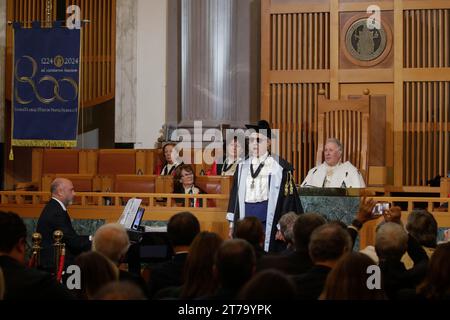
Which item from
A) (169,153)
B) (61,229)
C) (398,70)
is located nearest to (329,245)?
(61,229)

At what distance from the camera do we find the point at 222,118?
11.1 meters

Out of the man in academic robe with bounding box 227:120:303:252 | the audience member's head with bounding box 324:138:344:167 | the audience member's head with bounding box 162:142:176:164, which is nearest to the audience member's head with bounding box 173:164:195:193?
the audience member's head with bounding box 162:142:176:164

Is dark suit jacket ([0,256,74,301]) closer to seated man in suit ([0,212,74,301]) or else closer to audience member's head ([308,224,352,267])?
seated man in suit ([0,212,74,301])

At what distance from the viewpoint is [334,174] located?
834 cm

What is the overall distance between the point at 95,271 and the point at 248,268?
68 cm

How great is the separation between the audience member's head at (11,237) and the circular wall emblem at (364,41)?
7.81 meters

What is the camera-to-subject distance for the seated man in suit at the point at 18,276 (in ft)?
12.3

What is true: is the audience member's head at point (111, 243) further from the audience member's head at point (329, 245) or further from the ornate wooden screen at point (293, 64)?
the ornate wooden screen at point (293, 64)

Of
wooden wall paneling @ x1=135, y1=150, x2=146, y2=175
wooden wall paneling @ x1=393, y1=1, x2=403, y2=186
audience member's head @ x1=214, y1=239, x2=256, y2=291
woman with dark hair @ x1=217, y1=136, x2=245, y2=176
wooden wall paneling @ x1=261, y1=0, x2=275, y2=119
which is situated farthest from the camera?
wooden wall paneling @ x1=261, y1=0, x2=275, y2=119

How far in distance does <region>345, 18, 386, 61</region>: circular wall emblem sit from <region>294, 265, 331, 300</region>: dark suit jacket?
7534mm

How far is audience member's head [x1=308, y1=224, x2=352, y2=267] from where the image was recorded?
4.00m
